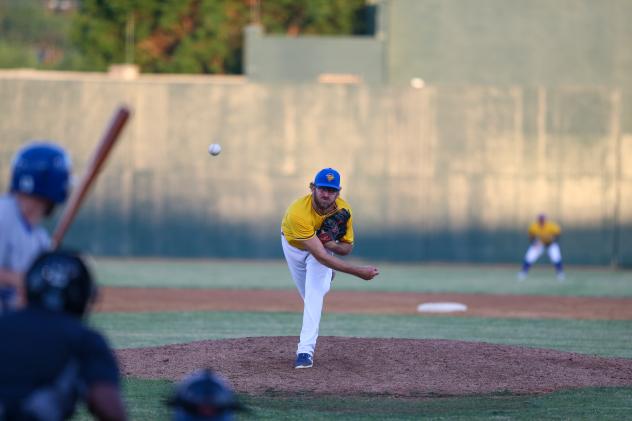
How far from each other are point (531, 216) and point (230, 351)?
23.9 metres

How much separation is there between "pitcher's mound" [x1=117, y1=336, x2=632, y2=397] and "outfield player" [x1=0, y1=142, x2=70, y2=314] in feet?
13.9

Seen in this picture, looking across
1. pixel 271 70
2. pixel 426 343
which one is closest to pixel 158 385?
pixel 426 343

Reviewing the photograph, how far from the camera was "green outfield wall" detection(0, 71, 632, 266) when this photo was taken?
3159 cm

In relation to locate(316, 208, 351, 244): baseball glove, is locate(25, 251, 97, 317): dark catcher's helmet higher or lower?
higher

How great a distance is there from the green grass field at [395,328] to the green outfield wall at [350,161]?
1.03m

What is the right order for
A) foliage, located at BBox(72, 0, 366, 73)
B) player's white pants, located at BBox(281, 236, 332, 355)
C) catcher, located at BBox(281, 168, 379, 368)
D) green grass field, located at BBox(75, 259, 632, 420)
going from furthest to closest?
foliage, located at BBox(72, 0, 366, 73) → player's white pants, located at BBox(281, 236, 332, 355) → catcher, located at BBox(281, 168, 379, 368) → green grass field, located at BBox(75, 259, 632, 420)

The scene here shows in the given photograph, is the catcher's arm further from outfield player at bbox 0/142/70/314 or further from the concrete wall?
the concrete wall

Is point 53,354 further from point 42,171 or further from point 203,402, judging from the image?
point 42,171

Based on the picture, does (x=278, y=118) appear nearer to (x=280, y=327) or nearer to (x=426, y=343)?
(x=280, y=327)

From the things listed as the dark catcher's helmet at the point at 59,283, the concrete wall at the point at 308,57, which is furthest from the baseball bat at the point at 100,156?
the concrete wall at the point at 308,57

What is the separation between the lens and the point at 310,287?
916 cm

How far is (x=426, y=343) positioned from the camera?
400 inches

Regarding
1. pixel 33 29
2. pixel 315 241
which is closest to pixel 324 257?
pixel 315 241

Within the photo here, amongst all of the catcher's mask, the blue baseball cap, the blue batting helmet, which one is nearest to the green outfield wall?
the blue baseball cap
